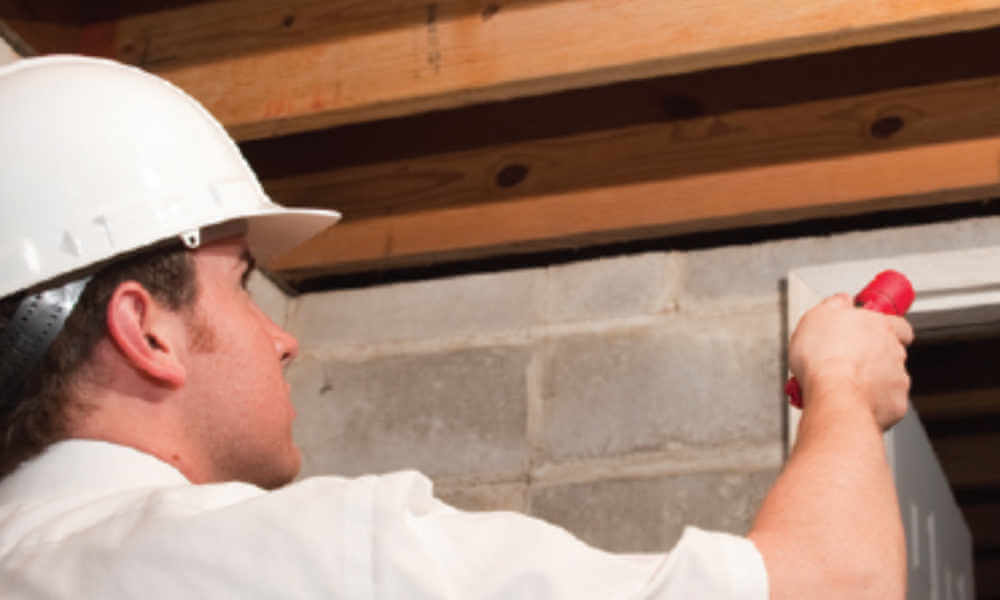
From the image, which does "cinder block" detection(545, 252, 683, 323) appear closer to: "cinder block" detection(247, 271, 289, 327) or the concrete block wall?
the concrete block wall

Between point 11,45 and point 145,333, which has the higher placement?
point 11,45

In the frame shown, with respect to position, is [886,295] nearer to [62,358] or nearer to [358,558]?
[358,558]

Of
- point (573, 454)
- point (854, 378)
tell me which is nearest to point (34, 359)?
point (854, 378)

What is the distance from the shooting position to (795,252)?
2.43 m

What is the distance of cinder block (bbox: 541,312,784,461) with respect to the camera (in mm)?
2328

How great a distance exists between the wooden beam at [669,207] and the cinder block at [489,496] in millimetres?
542

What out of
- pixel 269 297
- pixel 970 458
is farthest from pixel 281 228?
pixel 970 458

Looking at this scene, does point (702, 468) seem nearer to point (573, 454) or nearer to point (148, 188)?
point (573, 454)

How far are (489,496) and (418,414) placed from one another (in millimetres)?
268

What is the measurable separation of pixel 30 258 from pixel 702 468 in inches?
57.5

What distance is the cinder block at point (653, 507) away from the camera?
7.34 feet

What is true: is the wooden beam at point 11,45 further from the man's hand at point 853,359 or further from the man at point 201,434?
the man's hand at point 853,359

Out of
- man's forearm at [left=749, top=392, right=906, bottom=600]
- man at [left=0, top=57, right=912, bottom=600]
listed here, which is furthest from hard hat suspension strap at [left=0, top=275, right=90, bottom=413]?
man's forearm at [left=749, top=392, right=906, bottom=600]

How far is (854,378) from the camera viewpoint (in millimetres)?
1173
